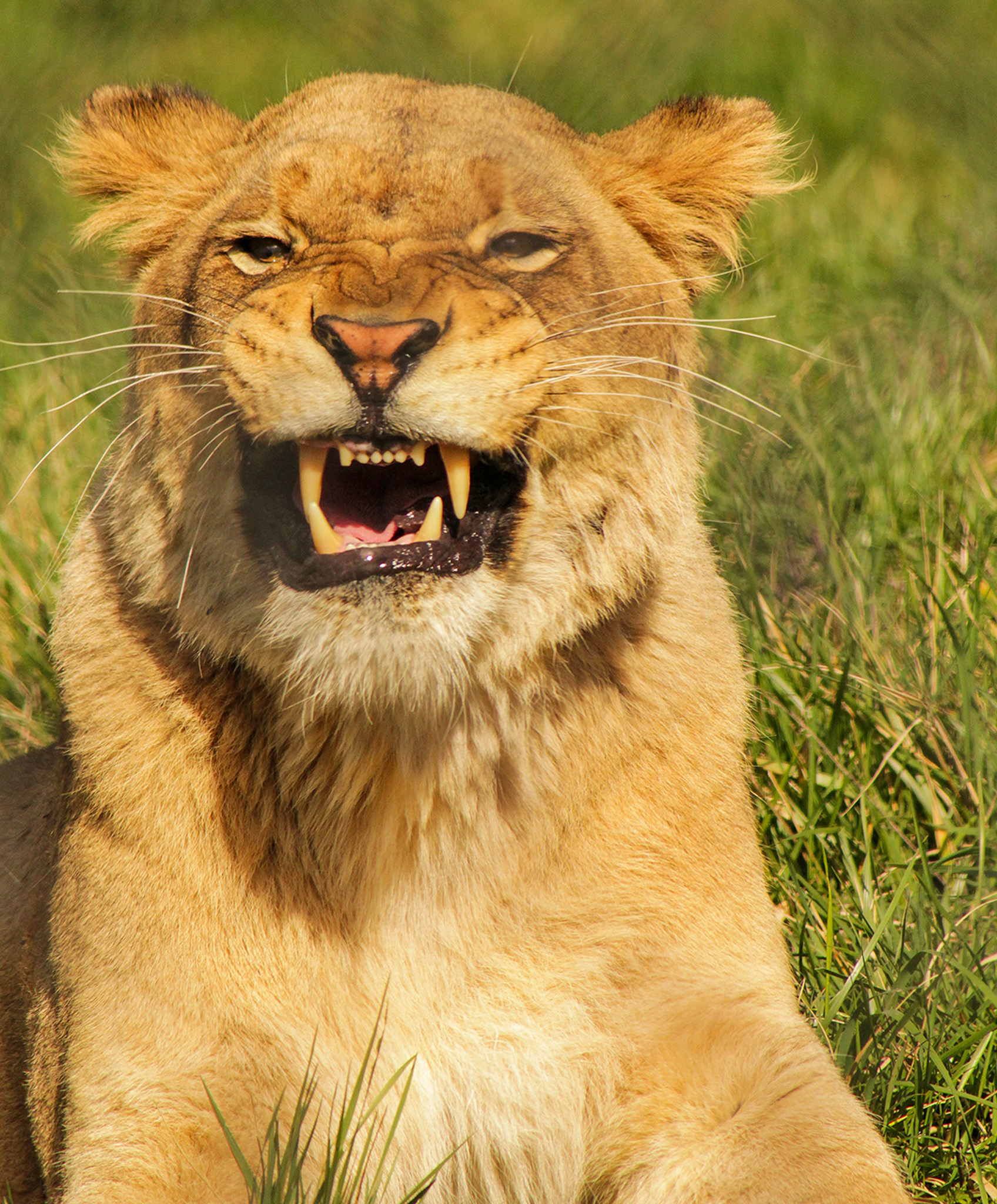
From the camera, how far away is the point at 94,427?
207 inches

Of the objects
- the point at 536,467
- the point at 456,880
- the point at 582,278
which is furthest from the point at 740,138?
the point at 456,880

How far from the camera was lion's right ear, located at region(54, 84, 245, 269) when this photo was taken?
2.89 m

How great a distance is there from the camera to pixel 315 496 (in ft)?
7.83

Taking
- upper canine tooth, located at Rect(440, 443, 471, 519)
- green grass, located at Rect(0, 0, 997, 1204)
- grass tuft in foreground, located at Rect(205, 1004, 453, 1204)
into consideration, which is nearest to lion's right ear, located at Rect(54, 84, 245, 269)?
green grass, located at Rect(0, 0, 997, 1204)

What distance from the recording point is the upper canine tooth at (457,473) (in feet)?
7.84

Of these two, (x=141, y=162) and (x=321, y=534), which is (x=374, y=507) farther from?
(x=141, y=162)

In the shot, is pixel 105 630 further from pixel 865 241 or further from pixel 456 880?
pixel 865 241

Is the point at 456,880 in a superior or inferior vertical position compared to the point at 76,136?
inferior

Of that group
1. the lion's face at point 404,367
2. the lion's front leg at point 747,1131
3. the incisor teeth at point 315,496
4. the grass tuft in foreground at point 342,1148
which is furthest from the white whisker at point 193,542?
the lion's front leg at point 747,1131

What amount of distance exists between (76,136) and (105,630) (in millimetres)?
940

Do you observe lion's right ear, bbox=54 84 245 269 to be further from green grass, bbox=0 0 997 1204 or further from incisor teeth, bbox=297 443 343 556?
incisor teeth, bbox=297 443 343 556

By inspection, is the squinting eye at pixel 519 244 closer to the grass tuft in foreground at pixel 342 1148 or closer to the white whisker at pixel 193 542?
the white whisker at pixel 193 542

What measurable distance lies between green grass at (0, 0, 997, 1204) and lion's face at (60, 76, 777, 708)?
27 cm

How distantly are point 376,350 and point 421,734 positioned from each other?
677mm
